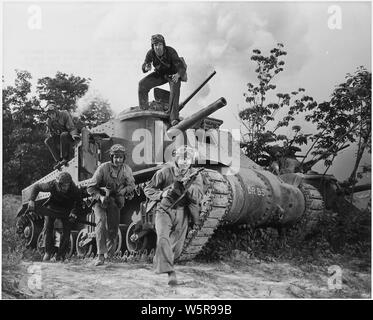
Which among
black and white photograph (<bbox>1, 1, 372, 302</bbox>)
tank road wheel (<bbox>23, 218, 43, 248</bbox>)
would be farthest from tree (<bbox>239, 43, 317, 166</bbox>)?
tank road wheel (<bbox>23, 218, 43, 248</bbox>)

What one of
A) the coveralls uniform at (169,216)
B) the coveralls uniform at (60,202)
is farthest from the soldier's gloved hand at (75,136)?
the coveralls uniform at (169,216)

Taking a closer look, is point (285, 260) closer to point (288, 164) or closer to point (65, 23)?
point (288, 164)

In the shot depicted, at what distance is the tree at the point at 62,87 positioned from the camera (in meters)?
10.9

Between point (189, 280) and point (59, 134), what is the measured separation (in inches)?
155

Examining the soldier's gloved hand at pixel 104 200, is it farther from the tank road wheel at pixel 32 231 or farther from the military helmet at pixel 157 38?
the military helmet at pixel 157 38

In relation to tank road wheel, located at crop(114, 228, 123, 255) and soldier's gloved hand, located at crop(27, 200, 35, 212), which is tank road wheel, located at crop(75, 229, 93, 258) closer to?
tank road wheel, located at crop(114, 228, 123, 255)

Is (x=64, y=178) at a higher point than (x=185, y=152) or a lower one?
lower

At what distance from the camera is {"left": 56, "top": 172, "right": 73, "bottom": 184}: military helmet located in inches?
457

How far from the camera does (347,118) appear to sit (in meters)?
11.7

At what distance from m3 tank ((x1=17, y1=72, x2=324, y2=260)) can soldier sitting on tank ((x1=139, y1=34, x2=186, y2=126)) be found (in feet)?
0.63

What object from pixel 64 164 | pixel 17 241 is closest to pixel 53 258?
pixel 17 241

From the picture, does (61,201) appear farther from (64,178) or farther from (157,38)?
(157,38)

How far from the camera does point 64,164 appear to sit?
12.0 metres

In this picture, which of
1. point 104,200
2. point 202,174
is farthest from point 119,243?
point 202,174
